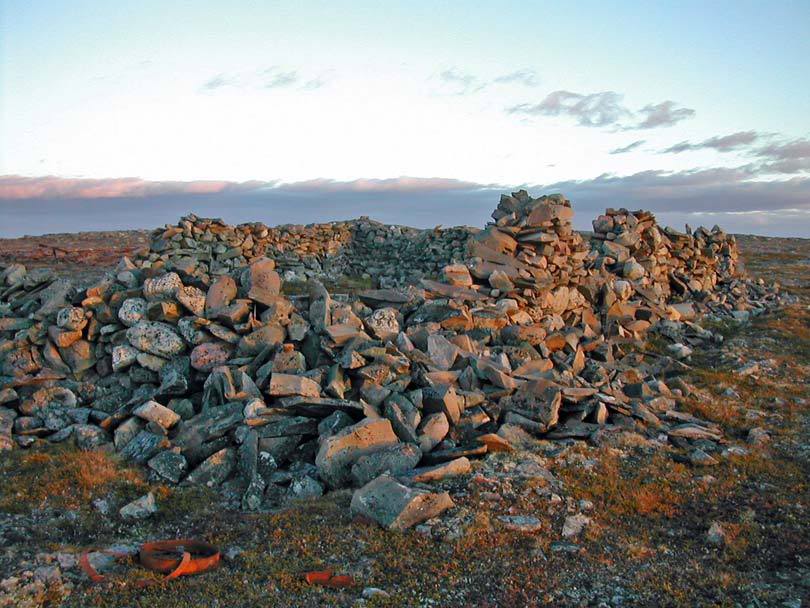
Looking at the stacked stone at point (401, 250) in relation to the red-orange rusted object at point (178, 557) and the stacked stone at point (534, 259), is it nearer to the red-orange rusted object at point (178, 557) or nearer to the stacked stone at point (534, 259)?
the stacked stone at point (534, 259)

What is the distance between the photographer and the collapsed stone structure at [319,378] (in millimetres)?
7789

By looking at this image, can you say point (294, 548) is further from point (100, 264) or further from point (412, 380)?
point (100, 264)

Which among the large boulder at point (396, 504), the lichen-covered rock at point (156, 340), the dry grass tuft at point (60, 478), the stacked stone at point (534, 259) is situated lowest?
the dry grass tuft at point (60, 478)

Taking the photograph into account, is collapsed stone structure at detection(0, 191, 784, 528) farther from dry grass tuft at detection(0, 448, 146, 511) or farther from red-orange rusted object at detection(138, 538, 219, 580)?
red-orange rusted object at detection(138, 538, 219, 580)

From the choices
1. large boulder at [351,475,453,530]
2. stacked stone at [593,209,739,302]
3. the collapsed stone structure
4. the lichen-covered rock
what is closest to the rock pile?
stacked stone at [593,209,739,302]

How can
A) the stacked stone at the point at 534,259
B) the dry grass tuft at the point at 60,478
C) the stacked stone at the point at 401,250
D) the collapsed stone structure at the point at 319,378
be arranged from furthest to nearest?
1. the stacked stone at the point at 401,250
2. the stacked stone at the point at 534,259
3. the collapsed stone structure at the point at 319,378
4. the dry grass tuft at the point at 60,478

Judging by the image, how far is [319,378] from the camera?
352 inches

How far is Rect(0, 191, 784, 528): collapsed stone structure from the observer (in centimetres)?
779

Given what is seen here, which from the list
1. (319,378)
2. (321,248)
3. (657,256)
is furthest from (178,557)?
(321,248)

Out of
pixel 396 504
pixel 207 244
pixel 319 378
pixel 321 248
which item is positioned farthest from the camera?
pixel 321 248

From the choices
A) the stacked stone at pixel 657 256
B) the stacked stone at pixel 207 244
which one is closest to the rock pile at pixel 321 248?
the stacked stone at pixel 207 244

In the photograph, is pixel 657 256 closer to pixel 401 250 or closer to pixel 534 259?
pixel 534 259

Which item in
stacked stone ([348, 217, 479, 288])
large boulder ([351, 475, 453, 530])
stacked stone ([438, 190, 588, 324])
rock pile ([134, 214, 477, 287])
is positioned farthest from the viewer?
stacked stone ([348, 217, 479, 288])

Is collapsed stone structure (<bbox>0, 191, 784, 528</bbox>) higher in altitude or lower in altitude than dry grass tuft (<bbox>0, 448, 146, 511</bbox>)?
higher
